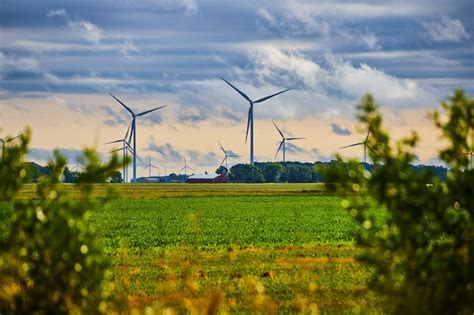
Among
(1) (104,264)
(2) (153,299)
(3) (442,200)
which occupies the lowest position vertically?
(2) (153,299)

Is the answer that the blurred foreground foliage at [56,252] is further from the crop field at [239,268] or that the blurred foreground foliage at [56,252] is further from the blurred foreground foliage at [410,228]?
the blurred foreground foliage at [410,228]

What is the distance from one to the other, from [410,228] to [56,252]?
4.00m

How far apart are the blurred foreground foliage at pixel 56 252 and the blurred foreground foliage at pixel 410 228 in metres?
2.73

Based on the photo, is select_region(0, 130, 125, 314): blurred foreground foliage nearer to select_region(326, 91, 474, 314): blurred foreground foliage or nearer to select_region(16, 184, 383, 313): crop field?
select_region(16, 184, 383, 313): crop field

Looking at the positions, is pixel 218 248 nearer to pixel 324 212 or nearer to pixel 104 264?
pixel 104 264

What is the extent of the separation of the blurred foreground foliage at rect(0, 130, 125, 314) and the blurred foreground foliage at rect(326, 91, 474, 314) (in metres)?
2.73

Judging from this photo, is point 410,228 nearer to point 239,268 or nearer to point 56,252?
point 56,252

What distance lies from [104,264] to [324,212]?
52.7 m

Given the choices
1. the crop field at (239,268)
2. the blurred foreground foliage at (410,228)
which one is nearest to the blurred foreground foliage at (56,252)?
the crop field at (239,268)

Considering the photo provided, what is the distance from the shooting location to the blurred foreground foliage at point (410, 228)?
10125 millimetres

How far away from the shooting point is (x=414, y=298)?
9.85m

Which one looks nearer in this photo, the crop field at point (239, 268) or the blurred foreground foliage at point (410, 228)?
the blurred foreground foliage at point (410, 228)

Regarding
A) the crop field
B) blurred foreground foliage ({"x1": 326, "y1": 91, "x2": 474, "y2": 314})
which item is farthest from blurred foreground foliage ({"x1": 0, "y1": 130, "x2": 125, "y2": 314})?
blurred foreground foliage ({"x1": 326, "y1": 91, "x2": 474, "y2": 314})

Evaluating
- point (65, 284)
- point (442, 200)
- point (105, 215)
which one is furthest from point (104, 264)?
point (105, 215)
